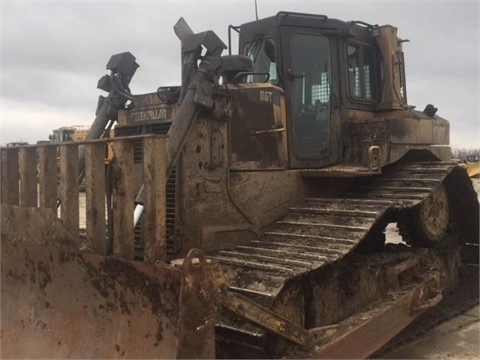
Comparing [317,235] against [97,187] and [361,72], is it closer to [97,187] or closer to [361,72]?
[97,187]

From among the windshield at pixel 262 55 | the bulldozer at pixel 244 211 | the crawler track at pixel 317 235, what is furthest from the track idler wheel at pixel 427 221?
the windshield at pixel 262 55

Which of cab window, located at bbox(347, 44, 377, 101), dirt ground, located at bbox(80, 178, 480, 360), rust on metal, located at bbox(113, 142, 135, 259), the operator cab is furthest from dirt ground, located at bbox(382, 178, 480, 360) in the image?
rust on metal, located at bbox(113, 142, 135, 259)

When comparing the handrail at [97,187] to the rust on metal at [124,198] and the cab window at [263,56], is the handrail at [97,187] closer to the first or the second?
the rust on metal at [124,198]

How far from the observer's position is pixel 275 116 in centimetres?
468

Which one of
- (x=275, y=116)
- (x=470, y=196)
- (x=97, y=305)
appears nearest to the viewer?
(x=97, y=305)

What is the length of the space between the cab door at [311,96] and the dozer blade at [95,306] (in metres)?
2.12

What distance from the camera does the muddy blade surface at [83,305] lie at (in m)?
3.08

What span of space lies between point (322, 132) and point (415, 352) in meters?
2.16

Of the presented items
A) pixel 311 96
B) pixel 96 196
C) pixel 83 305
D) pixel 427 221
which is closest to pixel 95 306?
pixel 83 305

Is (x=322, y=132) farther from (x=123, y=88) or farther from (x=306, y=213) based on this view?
(x=123, y=88)

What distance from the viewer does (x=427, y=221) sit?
5309 millimetres

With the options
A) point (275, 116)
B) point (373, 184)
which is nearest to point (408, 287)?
point (373, 184)

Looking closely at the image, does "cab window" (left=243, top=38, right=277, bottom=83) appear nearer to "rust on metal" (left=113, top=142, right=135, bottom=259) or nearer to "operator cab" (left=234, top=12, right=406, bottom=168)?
"operator cab" (left=234, top=12, right=406, bottom=168)

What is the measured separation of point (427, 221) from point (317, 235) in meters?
1.62
